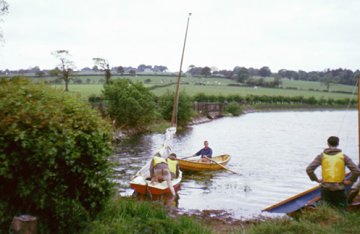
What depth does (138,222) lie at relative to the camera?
9.31m

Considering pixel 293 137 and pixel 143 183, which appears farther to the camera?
pixel 293 137

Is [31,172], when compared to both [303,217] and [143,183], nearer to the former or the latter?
[303,217]

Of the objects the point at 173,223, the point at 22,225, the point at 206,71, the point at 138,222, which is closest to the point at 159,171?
the point at 138,222

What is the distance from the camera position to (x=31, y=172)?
25.6 ft

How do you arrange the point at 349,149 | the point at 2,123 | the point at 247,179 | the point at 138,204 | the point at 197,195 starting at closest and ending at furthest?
the point at 2,123
the point at 138,204
the point at 197,195
the point at 247,179
the point at 349,149

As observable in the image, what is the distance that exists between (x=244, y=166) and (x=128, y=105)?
19024mm

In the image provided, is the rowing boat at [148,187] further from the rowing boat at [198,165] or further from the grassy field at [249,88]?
the grassy field at [249,88]

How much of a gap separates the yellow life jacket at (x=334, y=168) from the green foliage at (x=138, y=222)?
4.11 metres

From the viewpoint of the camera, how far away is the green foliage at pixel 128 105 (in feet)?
149

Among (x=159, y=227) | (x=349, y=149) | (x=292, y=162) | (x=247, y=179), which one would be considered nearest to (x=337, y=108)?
(x=349, y=149)

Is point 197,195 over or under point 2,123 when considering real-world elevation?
under

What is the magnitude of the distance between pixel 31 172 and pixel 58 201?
0.70 meters

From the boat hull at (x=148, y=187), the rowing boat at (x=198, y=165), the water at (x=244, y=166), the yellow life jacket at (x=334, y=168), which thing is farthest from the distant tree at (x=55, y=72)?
the yellow life jacket at (x=334, y=168)

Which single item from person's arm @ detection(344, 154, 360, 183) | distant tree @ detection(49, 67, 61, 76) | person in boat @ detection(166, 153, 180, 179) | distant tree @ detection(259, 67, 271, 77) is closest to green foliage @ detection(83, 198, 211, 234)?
person's arm @ detection(344, 154, 360, 183)
